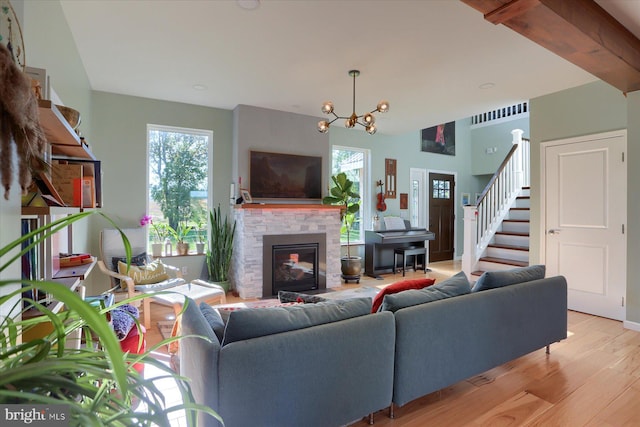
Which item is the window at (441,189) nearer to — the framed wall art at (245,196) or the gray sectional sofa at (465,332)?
the framed wall art at (245,196)

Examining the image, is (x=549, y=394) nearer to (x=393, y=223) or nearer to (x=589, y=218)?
(x=589, y=218)

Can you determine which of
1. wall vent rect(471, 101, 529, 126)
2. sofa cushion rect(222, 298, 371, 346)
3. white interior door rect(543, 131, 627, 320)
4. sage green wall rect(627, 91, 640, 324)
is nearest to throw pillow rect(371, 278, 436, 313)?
sofa cushion rect(222, 298, 371, 346)

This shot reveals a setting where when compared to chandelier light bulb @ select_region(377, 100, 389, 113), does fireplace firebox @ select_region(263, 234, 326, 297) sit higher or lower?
lower

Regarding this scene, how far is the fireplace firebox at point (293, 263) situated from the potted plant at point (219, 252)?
1.80ft

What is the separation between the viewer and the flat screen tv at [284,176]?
484cm

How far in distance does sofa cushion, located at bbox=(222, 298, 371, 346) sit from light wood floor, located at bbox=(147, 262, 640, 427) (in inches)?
27.1

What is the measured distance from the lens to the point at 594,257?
378cm

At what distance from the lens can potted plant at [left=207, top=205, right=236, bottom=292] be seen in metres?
4.74

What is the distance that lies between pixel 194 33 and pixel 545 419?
3705 millimetres

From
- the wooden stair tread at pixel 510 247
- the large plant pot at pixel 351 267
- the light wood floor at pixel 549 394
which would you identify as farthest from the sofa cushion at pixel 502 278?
the large plant pot at pixel 351 267

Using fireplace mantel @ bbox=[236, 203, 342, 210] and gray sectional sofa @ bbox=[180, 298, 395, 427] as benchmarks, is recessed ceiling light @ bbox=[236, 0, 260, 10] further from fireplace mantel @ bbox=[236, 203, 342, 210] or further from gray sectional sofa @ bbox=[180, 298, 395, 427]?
fireplace mantel @ bbox=[236, 203, 342, 210]

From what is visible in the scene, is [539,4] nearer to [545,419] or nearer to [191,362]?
[545,419]

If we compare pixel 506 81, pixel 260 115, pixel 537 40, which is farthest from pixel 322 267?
pixel 537 40

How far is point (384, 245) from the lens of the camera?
6129 millimetres
